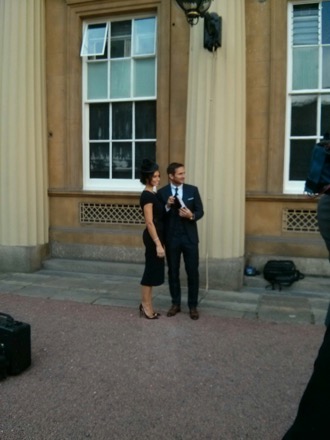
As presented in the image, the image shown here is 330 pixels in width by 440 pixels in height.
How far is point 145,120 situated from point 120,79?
896mm

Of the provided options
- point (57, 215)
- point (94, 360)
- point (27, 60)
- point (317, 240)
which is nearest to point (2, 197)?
point (57, 215)

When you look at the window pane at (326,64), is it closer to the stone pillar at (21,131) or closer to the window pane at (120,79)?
the window pane at (120,79)

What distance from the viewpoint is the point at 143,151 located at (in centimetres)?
846

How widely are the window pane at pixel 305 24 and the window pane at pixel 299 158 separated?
1599 mm

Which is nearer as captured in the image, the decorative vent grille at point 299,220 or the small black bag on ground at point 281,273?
the small black bag on ground at point 281,273

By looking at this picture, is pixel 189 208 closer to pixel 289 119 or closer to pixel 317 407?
pixel 289 119

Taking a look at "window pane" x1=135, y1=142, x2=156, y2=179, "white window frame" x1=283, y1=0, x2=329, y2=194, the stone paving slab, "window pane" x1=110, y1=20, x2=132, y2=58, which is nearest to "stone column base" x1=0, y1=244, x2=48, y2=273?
the stone paving slab

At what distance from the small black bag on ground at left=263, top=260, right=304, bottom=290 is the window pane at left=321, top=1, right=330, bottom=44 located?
3.59 metres

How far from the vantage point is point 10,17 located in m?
8.15

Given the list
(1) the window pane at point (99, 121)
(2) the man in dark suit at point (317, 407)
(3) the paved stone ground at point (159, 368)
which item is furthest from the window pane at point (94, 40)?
(2) the man in dark suit at point (317, 407)

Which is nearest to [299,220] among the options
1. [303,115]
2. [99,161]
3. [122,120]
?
[303,115]

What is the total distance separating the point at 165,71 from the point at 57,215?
3.33m

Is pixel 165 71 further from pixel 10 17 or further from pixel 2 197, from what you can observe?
pixel 2 197

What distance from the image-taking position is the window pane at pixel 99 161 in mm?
8711
